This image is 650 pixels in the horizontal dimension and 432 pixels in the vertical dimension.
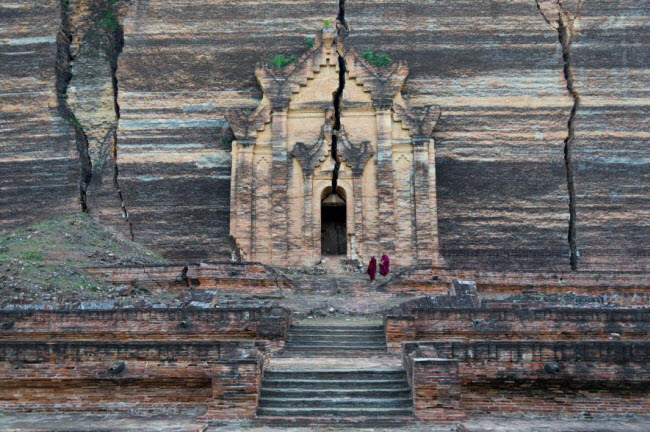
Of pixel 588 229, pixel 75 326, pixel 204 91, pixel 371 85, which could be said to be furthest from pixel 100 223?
pixel 588 229

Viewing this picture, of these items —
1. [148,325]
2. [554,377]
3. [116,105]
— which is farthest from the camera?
[116,105]

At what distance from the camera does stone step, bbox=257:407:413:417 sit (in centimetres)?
942

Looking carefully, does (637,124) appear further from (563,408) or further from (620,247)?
(563,408)

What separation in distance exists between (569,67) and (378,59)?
652 centimetres

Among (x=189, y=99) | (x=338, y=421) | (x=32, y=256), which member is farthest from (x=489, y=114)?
(x=338, y=421)

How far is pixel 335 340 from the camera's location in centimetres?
1348

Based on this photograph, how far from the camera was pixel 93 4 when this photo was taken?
2823 centimetres

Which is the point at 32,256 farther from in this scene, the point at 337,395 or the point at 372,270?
the point at 337,395

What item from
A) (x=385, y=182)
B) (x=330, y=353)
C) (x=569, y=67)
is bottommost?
(x=330, y=353)

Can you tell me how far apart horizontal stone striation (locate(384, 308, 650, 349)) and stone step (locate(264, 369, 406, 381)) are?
2170 mm

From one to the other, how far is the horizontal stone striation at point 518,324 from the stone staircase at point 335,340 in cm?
54

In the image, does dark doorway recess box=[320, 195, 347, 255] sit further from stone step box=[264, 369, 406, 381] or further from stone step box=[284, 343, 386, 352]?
stone step box=[264, 369, 406, 381]

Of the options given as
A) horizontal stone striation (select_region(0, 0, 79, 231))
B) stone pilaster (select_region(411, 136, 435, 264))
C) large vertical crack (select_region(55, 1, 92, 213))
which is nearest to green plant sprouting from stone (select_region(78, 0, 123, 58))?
large vertical crack (select_region(55, 1, 92, 213))

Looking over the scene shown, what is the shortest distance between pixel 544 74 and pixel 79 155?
1578 cm
